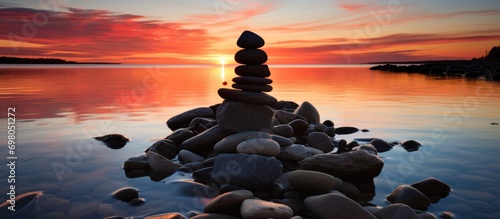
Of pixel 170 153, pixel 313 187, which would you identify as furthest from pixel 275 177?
pixel 170 153

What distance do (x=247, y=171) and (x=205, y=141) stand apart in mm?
2793

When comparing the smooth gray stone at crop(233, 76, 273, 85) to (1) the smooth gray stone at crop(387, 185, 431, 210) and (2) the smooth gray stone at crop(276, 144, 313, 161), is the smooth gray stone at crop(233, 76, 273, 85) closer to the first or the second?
(2) the smooth gray stone at crop(276, 144, 313, 161)

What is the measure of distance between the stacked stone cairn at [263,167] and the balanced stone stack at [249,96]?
26mm

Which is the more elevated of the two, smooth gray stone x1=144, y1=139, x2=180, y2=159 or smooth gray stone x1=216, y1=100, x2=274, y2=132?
smooth gray stone x1=216, y1=100, x2=274, y2=132

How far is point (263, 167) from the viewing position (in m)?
7.22

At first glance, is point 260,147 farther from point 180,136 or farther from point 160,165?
point 180,136

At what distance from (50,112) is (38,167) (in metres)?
9.65

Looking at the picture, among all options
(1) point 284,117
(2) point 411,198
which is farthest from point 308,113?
(2) point 411,198

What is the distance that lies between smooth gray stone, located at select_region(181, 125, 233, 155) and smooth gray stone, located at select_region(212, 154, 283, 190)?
6.81 feet

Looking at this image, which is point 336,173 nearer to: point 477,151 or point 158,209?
point 158,209

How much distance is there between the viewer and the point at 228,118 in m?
9.68

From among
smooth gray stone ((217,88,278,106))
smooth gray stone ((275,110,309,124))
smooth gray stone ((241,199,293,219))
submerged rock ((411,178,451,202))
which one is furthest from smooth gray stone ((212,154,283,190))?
smooth gray stone ((275,110,309,124))

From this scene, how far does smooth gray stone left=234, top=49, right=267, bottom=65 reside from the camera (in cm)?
1008

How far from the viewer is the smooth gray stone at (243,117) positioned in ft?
31.7
